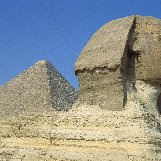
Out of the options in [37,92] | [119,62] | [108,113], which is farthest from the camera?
[37,92]

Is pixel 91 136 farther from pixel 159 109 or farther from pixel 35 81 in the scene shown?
pixel 35 81

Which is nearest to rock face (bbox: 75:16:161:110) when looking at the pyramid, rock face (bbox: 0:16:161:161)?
rock face (bbox: 0:16:161:161)

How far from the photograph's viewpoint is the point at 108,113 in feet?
34.9

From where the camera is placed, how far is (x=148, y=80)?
11258mm

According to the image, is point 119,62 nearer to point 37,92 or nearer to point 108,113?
point 108,113

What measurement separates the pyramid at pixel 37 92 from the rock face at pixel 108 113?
3089cm

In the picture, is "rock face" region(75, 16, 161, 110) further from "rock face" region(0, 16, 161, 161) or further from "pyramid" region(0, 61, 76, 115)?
"pyramid" region(0, 61, 76, 115)

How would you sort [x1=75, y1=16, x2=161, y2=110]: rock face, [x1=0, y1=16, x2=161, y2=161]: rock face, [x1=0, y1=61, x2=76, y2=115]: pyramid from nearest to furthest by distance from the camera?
[x1=0, y1=16, x2=161, y2=161]: rock face < [x1=75, y1=16, x2=161, y2=110]: rock face < [x1=0, y1=61, x2=76, y2=115]: pyramid

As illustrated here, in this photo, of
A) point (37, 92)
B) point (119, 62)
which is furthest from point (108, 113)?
point (37, 92)

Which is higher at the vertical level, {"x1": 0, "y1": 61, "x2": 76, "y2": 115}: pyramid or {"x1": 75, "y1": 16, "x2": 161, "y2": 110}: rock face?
{"x1": 0, "y1": 61, "x2": 76, "y2": 115}: pyramid

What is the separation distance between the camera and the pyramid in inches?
1809

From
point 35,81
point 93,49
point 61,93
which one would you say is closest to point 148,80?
point 93,49

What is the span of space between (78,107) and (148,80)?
1.58 meters

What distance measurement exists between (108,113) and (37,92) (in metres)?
39.3
